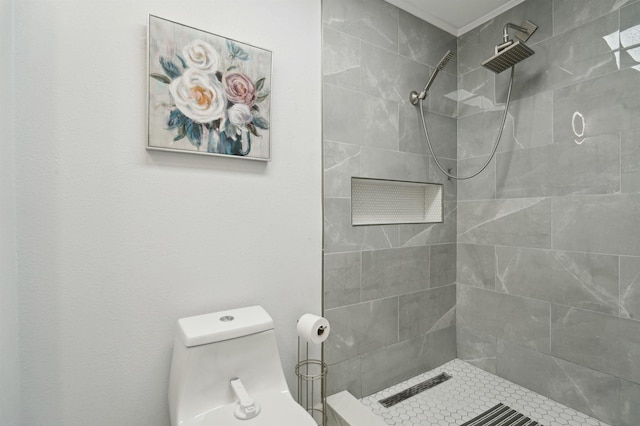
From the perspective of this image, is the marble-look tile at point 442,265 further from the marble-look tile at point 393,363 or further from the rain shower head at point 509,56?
the rain shower head at point 509,56

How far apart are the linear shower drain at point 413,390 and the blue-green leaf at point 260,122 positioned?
5.07 feet

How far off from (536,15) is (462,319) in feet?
6.17

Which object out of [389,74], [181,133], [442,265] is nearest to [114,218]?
[181,133]

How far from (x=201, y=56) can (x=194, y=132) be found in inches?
11.9

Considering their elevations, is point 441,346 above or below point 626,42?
below

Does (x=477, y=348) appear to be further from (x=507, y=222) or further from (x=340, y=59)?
(x=340, y=59)

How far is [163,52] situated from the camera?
3.63ft

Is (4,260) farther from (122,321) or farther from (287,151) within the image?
(287,151)

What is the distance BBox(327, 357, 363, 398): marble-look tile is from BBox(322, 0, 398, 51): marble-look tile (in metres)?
1.76

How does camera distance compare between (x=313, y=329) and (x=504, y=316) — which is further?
(x=504, y=316)

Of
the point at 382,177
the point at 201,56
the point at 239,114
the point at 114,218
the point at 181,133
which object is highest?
the point at 201,56

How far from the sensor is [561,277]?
5.09 ft

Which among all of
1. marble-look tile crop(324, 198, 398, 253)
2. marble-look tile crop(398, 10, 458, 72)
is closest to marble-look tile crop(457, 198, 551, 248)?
marble-look tile crop(324, 198, 398, 253)

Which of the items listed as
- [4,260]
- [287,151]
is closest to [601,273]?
[287,151]
